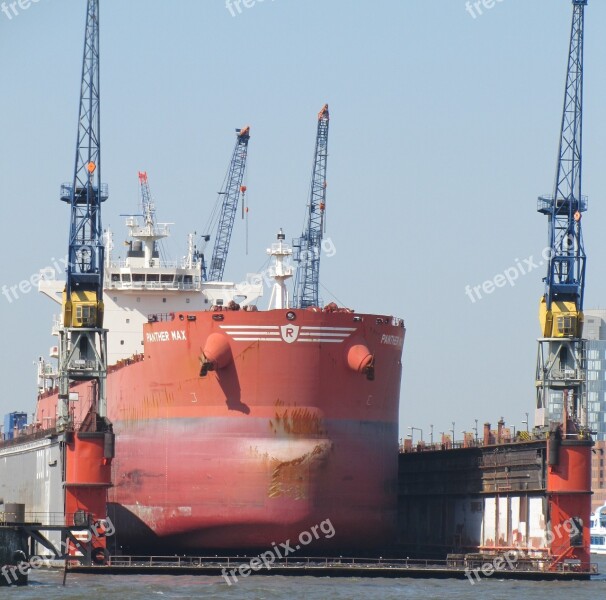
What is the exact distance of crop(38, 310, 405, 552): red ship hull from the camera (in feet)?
211

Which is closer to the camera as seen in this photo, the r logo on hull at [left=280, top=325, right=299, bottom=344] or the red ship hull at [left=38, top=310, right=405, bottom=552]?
the red ship hull at [left=38, top=310, right=405, bottom=552]

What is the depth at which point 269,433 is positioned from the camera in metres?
64.4

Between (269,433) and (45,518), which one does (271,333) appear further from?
(45,518)

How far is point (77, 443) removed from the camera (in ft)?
211

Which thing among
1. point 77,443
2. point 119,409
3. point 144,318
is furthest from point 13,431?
point 77,443

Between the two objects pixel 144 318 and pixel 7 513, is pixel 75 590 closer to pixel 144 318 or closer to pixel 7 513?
pixel 7 513

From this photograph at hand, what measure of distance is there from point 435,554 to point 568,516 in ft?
39.1

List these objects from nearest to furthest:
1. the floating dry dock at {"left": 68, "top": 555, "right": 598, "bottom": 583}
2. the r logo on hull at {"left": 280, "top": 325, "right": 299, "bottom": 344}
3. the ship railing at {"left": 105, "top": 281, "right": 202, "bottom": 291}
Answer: the floating dry dock at {"left": 68, "top": 555, "right": 598, "bottom": 583} → the r logo on hull at {"left": 280, "top": 325, "right": 299, "bottom": 344} → the ship railing at {"left": 105, "top": 281, "right": 202, "bottom": 291}

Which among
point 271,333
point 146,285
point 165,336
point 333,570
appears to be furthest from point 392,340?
point 146,285

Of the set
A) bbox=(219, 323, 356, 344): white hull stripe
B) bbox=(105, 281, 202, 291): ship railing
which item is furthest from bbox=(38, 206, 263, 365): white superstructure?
bbox=(219, 323, 356, 344): white hull stripe
